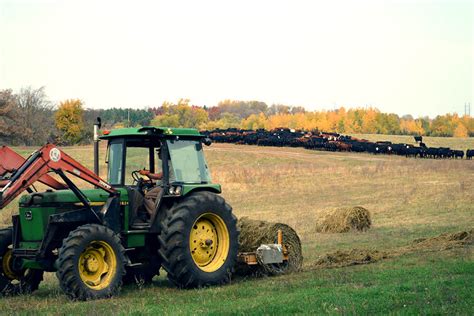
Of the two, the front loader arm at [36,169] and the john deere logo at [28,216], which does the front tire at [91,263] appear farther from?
the john deere logo at [28,216]

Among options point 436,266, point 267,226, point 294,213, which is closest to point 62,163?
point 267,226

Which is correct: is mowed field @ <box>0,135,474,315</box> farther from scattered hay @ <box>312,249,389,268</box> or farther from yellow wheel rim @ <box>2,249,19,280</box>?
yellow wheel rim @ <box>2,249,19,280</box>

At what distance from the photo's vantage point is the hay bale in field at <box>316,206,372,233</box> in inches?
926

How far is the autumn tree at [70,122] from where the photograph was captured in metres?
84.8

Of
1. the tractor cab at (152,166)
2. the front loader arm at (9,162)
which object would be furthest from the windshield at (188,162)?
the front loader arm at (9,162)

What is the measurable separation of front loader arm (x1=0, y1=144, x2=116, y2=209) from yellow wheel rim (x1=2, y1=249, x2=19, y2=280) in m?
1.67

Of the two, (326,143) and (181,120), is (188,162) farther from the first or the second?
(181,120)

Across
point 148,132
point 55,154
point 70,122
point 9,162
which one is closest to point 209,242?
point 148,132

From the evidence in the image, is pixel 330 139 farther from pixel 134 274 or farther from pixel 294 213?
pixel 134 274

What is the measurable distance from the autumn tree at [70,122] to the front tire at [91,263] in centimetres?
7441

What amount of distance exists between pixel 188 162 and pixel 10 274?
3548 mm

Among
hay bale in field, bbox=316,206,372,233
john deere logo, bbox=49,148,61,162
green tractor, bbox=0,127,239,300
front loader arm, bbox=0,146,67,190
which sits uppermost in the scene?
john deere logo, bbox=49,148,61,162

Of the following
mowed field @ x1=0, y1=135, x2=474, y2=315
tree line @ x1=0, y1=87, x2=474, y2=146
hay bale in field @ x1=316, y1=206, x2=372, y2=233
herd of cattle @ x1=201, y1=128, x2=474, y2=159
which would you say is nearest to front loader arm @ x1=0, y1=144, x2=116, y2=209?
mowed field @ x1=0, y1=135, x2=474, y2=315

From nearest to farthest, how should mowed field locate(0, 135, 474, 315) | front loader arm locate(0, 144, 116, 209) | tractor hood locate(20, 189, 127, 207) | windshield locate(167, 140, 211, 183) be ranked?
mowed field locate(0, 135, 474, 315) < front loader arm locate(0, 144, 116, 209) < tractor hood locate(20, 189, 127, 207) < windshield locate(167, 140, 211, 183)
